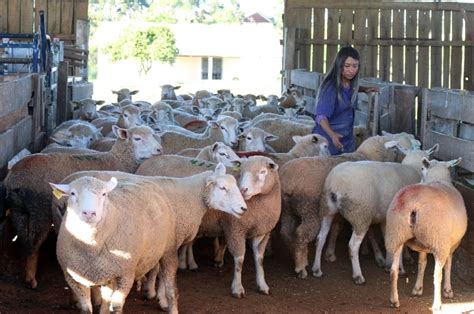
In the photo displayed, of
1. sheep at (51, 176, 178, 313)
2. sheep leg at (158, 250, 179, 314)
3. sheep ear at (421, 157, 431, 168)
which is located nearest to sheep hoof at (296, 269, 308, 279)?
sheep ear at (421, 157, 431, 168)

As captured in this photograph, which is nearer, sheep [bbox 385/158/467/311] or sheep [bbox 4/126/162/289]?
sheep [bbox 385/158/467/311]

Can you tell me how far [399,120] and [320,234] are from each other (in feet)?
8.79

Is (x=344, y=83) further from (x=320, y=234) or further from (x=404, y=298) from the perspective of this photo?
(x=404, y=298)

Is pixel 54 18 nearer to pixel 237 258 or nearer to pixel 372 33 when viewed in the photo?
pixel 372 33

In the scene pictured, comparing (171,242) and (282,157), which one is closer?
(171,242)

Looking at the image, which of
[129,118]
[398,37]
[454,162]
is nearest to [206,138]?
[129,118]

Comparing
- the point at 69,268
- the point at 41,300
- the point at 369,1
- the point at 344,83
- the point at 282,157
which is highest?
the point at 369,1

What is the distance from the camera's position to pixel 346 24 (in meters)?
19.4

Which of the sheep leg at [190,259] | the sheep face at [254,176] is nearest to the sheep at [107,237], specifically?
the sheep face at [254,176]

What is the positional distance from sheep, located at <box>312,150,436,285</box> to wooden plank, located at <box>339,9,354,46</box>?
1075 cm


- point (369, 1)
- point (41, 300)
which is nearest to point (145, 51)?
point (369, 1)

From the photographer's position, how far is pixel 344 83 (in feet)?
33.2

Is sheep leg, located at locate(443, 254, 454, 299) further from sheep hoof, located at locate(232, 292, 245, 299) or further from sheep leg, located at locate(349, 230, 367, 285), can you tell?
sheep hoof, located at locate(232, 292, 245, 299)

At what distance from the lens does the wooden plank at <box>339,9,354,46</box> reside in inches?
762
